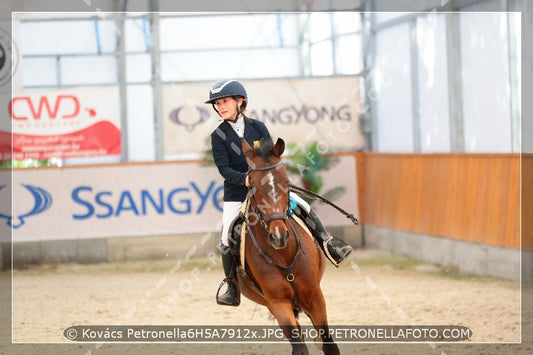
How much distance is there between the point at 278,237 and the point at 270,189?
1.06ft

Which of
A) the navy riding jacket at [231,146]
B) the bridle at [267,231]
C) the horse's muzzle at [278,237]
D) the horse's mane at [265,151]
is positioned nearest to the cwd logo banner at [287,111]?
the navy riding jacket at [231,146]

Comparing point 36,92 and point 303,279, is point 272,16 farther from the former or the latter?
point 303,279

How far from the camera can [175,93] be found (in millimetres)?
15336

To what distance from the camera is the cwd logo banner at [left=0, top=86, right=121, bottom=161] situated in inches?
584

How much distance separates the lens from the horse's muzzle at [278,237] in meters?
5.07

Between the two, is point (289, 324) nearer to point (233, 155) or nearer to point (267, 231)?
point (267, 231)

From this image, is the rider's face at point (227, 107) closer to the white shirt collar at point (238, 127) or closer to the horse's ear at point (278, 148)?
the white shirt collar at point (238, 127)

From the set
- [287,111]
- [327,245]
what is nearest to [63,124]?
[287,111]

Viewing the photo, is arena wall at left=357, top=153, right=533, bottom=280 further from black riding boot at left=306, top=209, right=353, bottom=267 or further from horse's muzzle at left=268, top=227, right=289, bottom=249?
horse's muzzle at left=268, top=227, right=289, bottom=249

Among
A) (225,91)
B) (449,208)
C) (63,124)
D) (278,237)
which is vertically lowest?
(449,208)

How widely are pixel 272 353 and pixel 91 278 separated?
6335 millimetres

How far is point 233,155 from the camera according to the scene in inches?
238

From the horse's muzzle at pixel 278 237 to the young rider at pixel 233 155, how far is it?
28.7 inches

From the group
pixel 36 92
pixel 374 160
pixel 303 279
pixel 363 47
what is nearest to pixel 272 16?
pixel 363 47
